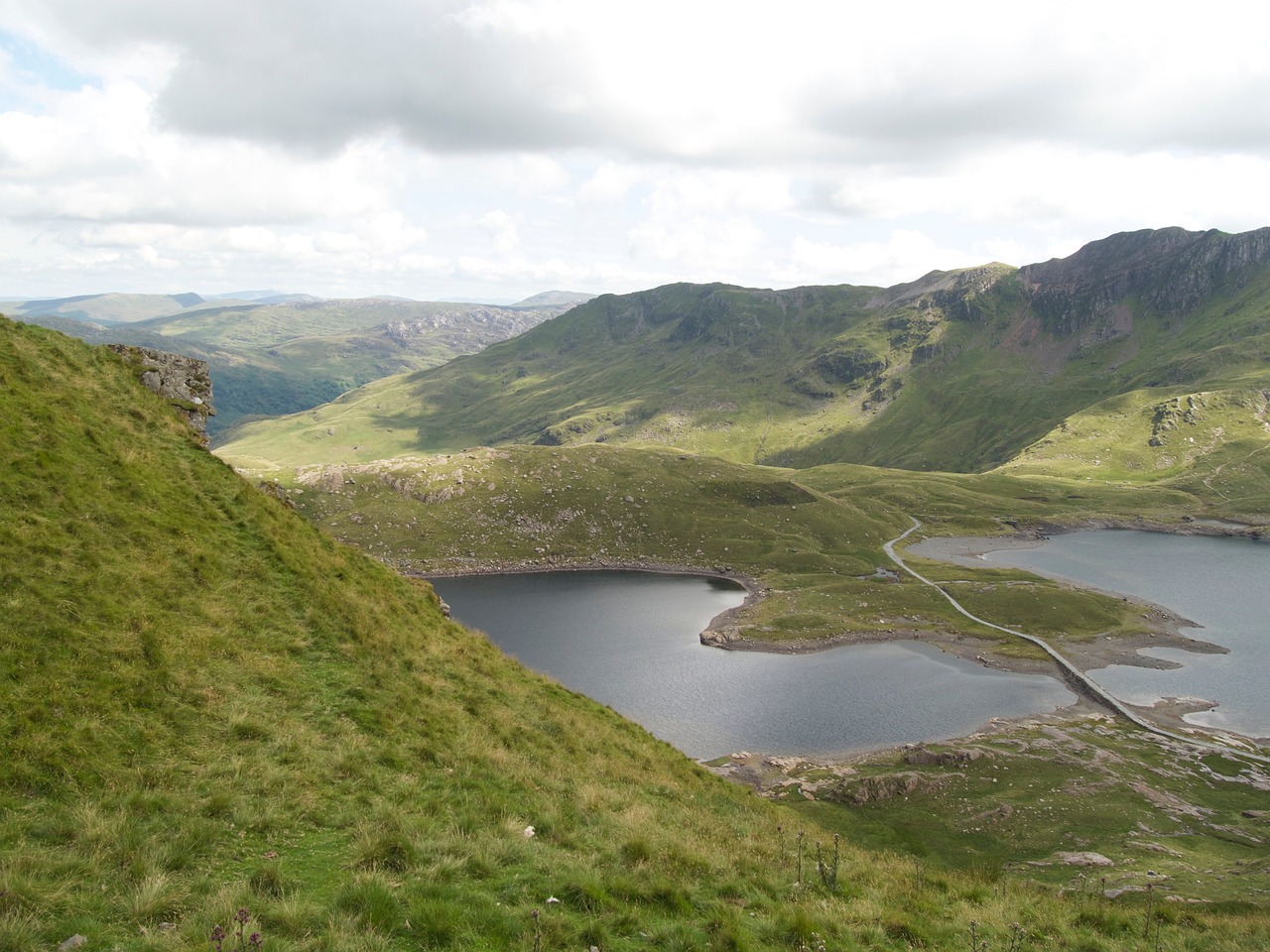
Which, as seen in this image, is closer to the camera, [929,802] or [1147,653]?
[929,802]

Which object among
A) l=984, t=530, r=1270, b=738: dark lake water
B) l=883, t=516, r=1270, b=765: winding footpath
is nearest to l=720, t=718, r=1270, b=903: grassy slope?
l=883, t=516, r=1270, b=765: winding footpath

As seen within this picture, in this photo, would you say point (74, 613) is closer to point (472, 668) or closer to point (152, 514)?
point (152, 514)

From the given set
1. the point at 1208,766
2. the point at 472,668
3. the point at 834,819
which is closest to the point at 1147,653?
the point at 1208,766

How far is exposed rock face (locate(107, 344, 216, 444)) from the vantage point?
1211 inches

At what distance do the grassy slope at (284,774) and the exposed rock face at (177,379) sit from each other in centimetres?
266

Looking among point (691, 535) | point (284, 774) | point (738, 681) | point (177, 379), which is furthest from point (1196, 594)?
point (177, 379)

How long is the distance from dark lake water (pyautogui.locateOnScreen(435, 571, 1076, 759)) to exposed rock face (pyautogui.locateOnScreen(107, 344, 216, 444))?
2226 inches

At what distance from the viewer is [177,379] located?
105ft

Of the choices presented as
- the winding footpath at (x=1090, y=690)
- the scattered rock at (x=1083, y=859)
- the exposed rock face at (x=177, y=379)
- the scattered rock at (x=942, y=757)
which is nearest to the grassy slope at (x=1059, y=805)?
the scattered rock at (x=942, y=757)

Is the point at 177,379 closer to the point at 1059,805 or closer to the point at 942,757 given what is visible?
the point at 942,757

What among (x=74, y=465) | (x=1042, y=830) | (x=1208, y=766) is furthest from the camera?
(x=1208, y=766)

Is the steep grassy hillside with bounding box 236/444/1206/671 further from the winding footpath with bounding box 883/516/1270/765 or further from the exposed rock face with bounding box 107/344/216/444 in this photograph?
the exposed rock face with bounding box 107/344/216/444

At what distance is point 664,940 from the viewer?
11984 millimetres

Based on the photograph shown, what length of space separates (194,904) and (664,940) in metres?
7.57
